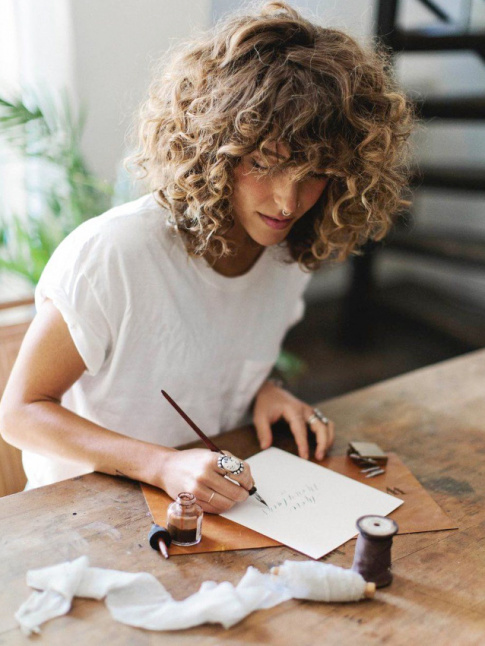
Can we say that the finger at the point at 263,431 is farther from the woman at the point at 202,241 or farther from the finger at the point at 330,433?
Answer: the finger at the point at 330,433

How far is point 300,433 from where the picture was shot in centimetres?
143

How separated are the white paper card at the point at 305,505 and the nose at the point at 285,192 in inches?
20.4

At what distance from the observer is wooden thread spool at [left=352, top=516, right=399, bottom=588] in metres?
0.97

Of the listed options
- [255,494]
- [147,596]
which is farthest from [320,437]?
[147,596]

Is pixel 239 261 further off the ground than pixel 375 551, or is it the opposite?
pixel 239 261

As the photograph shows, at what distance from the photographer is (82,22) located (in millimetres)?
2398

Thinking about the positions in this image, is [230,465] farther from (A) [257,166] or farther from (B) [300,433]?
(A) [257,166]

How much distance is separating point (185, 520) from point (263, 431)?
442mm

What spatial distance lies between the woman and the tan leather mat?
3 centimetres

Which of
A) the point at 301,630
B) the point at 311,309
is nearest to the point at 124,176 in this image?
the point at 301,630

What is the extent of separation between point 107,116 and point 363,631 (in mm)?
2201

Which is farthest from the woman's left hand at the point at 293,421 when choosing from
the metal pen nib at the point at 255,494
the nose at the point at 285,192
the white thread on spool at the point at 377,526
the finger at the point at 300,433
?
the nose at the point at 285,192

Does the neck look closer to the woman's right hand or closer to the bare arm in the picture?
the bare arm

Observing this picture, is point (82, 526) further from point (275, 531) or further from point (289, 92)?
point (289, 92)
